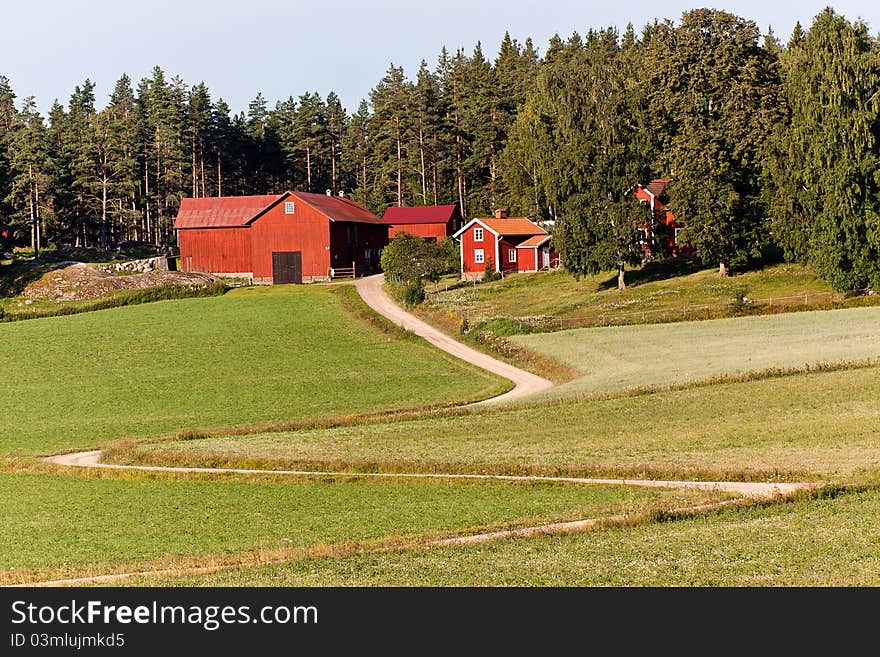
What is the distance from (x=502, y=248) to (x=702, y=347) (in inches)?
1735

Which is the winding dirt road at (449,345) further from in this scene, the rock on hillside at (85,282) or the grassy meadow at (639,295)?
the rock on hillside at (85,282)

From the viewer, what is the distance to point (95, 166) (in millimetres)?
122000

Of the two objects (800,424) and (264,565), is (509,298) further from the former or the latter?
(264,565)

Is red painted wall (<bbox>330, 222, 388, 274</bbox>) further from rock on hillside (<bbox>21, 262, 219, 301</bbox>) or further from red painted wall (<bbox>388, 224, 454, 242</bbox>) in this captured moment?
rock on hillside (<bbox>21, 262, 219, 301</bbox>)

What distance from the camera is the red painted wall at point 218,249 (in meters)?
102

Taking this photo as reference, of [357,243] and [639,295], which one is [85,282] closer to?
[357,243]

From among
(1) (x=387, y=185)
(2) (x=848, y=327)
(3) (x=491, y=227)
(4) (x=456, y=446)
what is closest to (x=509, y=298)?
(3) (x=491, y=227)

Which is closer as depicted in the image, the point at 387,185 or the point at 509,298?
the point at 509,298

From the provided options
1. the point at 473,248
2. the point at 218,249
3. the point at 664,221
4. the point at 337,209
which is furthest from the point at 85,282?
the point at 664,221

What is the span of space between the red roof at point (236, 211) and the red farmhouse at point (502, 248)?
1277 cm

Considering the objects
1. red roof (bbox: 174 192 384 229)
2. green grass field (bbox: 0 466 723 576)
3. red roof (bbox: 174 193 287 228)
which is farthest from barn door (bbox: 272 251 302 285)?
green grass field (bbox: 0 466 723 576)

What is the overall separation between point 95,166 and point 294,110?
40.3m

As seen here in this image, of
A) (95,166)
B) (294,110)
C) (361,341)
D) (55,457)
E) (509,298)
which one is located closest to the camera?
(55,457)

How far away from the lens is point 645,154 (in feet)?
273
